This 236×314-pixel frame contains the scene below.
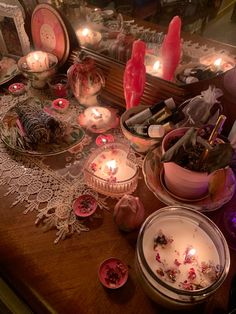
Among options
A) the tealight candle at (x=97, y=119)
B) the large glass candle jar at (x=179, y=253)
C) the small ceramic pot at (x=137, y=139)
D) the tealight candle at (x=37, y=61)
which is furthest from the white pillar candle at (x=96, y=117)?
the large glass candle jar at (x=179, y=253)

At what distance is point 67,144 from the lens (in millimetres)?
733

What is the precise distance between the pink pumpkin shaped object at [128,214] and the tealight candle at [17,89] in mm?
562

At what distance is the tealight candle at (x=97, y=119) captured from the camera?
0.78 metres

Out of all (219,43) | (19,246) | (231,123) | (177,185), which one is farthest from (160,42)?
(19,246)

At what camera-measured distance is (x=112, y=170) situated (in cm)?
66

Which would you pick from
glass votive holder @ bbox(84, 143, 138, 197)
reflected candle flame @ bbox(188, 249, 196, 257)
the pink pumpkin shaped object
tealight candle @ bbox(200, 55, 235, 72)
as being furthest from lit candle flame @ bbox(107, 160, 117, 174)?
tealight candle @ bbox(200, 55, 235, 72)

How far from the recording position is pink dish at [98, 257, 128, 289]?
50cm

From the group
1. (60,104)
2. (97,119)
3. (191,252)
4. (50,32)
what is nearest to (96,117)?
(97,119)

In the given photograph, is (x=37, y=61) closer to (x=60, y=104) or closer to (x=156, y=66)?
(x=60, y=104)

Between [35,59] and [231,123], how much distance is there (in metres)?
0.64

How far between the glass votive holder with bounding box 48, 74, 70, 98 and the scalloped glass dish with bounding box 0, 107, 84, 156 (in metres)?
0.16

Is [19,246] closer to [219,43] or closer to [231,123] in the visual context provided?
[231,123]

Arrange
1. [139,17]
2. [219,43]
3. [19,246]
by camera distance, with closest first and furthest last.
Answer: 1. [19,246]
2. [219,43]
3. [139,17]

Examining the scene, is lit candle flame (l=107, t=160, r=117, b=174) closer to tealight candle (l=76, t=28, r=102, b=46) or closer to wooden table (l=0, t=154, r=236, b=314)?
wooden table (l=0, t=154, r=236, b=314)
